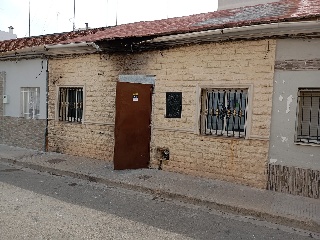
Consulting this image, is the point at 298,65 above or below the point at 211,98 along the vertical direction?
above

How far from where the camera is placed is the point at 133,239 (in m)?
3.89

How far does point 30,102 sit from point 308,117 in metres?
9.63

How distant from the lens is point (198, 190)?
5.86m

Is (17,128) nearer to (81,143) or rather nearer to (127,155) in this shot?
(81,143)

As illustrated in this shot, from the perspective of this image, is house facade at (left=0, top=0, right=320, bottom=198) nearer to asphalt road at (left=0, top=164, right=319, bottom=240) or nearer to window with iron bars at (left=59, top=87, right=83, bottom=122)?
window with iron bars at (left=59, top=87, right=83, bottom=122)

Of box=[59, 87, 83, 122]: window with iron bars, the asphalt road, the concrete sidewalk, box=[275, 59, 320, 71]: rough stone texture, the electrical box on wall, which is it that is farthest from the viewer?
the electrical box on wall

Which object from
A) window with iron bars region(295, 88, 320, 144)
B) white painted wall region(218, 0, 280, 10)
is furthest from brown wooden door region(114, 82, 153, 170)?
white painted wall region(218, 0, 280, 10)

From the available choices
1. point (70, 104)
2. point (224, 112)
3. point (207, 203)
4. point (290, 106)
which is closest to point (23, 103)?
point (70, 104)

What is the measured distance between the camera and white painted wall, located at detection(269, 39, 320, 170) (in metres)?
5.56

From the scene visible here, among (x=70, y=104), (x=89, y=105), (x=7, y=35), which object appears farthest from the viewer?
(x=7, y=35)

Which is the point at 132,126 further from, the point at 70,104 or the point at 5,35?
the point at 5,35

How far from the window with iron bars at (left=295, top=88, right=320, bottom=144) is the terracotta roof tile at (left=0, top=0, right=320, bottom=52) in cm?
168

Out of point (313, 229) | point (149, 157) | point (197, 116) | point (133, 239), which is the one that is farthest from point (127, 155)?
point (313, 229)

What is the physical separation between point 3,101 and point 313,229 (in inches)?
452
